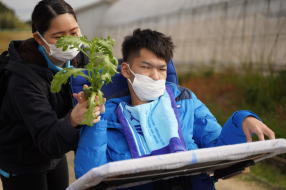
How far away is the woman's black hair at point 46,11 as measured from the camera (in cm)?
197

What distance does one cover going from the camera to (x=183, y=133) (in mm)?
2033

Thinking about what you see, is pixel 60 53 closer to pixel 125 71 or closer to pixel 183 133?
pixel 125 71

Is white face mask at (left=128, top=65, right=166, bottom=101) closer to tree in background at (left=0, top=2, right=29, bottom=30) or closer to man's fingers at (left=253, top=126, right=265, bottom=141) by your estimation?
man's fingers at (left=253, top=126, right=265, bottom=141)

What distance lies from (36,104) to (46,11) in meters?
0.51

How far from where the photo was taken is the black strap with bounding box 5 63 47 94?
1872 mm

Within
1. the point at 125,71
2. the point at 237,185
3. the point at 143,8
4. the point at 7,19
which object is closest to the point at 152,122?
the point at 125,71

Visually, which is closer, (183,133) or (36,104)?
(36,104)

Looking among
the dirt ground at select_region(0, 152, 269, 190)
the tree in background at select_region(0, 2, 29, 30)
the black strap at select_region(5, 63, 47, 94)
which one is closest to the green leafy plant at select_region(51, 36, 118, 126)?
the black strap at select_region(5, 63, 47, 94)

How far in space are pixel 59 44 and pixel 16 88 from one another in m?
0.47

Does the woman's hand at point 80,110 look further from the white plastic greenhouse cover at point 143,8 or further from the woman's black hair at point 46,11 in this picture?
the white plastic greenhouse cover at point 143,8

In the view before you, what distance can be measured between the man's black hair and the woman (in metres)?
0.32

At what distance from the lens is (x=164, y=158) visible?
1305mm

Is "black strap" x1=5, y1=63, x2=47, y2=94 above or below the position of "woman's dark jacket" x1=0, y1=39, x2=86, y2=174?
above


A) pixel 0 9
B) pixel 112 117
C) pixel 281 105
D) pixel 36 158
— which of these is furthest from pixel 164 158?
pixel 0 9
